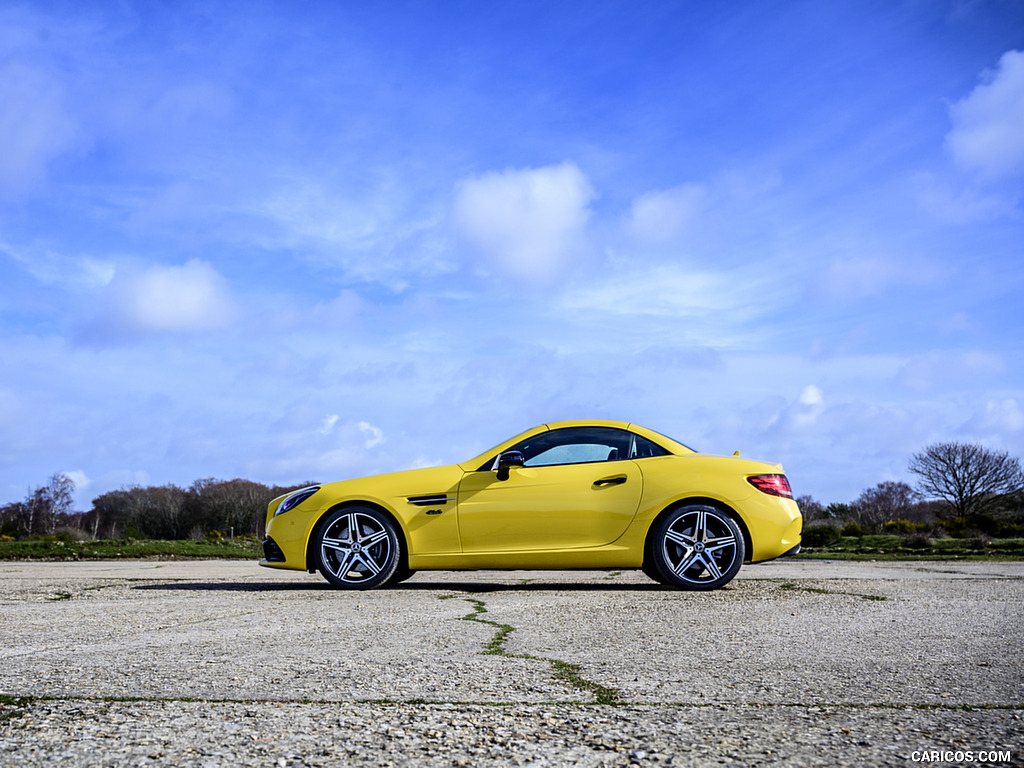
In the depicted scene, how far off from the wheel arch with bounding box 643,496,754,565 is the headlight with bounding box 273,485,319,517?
118 inches

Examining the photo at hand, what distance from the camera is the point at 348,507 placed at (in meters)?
7.17

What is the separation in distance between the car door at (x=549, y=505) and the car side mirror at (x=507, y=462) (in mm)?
60

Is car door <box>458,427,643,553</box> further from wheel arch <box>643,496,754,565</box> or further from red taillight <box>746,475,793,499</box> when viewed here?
red taillight <box>746,475,793,499</box>

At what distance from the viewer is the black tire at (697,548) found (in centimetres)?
668

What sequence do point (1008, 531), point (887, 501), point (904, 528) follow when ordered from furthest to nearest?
point (887, 501) < point (904, 528) < point (1008, 531)

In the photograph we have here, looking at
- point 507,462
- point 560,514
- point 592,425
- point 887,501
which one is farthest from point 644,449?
point 887,501

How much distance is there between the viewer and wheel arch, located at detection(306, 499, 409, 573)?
23.2ft

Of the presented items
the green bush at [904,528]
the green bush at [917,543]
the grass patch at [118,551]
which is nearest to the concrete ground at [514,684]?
the grass patch at [118,551]

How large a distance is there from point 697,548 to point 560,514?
1.17 metres

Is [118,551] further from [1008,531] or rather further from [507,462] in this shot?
[1008,531]

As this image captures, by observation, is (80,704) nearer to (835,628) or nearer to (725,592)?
(835,628)

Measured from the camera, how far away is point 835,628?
4.38 meters

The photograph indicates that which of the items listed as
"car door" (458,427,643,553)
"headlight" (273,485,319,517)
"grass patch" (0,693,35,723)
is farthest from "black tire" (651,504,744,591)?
"grass patch" (0,693,35,723)

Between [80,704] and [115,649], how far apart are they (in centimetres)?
127
